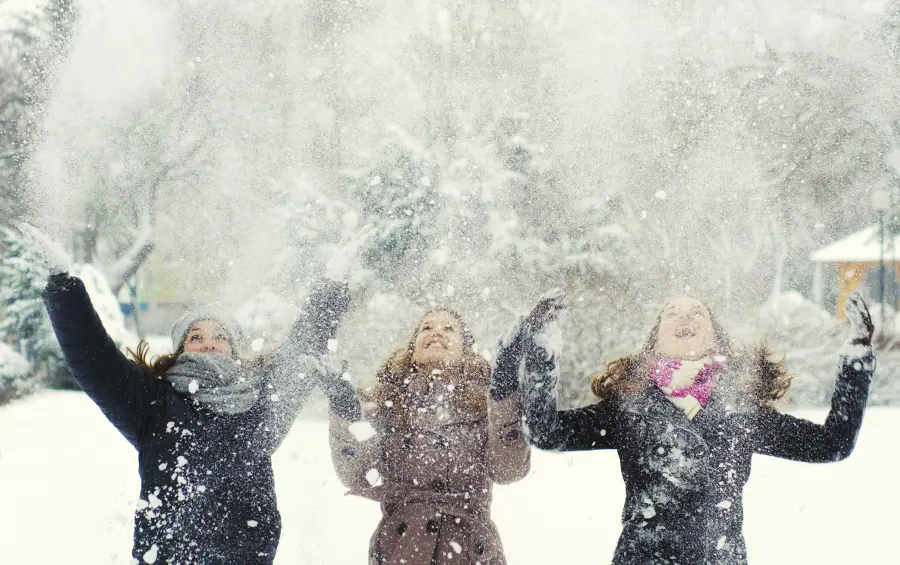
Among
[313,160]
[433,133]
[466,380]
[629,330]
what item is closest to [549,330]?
[466,380]

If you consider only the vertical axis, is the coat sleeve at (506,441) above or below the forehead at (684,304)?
below

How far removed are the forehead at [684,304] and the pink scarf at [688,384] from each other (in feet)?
0.56

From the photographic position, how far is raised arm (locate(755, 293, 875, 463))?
194 cm

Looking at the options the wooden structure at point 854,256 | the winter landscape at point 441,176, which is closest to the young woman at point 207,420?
the winter landscape at point 441,176

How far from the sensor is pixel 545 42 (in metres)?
6.67

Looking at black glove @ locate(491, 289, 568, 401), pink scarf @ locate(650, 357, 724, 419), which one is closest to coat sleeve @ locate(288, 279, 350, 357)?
black glove @ locate(491, 289, 568, 401)

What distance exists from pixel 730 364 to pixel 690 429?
24cm

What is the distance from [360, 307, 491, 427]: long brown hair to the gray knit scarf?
0.35m

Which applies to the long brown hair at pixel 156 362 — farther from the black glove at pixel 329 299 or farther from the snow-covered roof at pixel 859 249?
the snow-covered roof at pixel 859 249

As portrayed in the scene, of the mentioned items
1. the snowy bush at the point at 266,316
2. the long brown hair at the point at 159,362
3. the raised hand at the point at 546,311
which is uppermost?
the snowy bush at the point at 266,316

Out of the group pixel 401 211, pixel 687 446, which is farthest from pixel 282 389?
pixel 401 211

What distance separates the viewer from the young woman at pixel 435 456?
6.83ft

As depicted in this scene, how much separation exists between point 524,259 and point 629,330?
96 centimetres

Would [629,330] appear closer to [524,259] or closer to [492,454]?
[524,259]
